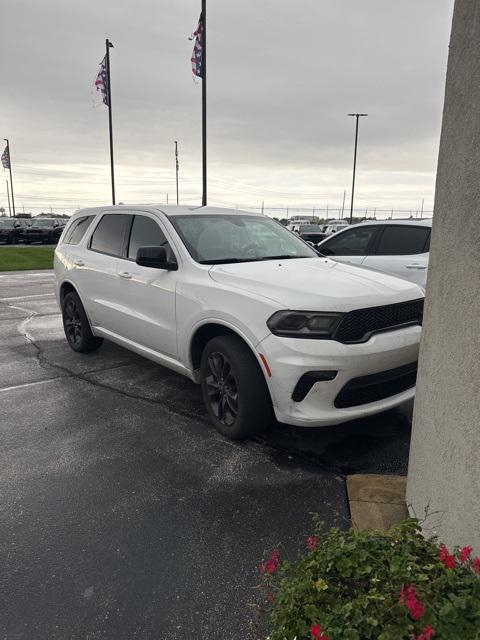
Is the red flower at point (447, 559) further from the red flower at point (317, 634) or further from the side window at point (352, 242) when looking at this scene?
the side window at point (352, 242)

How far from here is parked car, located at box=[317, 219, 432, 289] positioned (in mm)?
6203

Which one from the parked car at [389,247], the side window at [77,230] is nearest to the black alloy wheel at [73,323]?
the side window at [77,230]

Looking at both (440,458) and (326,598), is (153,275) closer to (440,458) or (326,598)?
(440,458)

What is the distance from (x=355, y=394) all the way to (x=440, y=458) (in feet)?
3.58

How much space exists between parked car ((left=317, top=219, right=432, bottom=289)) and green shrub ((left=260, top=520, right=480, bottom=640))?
4724 millimetres

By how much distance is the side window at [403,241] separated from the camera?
20.9 feet

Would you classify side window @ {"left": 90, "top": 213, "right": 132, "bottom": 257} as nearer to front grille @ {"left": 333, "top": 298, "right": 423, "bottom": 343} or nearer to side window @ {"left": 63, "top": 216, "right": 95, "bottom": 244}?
side window @ {"left": 63, "top": 216, "right": 95, "bottom": 244}

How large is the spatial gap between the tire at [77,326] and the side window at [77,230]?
2.30 ft

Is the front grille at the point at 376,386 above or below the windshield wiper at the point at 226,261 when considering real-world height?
below

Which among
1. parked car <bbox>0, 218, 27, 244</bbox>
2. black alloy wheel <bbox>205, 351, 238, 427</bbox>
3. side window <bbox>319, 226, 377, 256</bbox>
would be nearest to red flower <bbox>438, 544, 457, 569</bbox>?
black alloy wheel <bbox>205, 351, 238, 427</bbox>

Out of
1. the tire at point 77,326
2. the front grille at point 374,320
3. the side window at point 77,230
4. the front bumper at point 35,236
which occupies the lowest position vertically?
the front bumper at point 35,236

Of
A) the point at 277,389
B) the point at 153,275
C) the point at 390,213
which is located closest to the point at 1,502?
the point at 277,389

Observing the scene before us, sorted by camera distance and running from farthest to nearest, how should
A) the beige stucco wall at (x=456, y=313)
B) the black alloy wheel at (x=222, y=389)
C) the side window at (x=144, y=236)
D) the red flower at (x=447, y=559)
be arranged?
the side window at (x=144, y=236)
the black alloy wheel at (x=222, y=389)
the beige stucco wall at (x=456, y=313)
the red flower at (x=447, y=559)

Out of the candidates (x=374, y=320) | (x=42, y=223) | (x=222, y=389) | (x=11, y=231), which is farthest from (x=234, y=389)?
(x=42, y=223)
